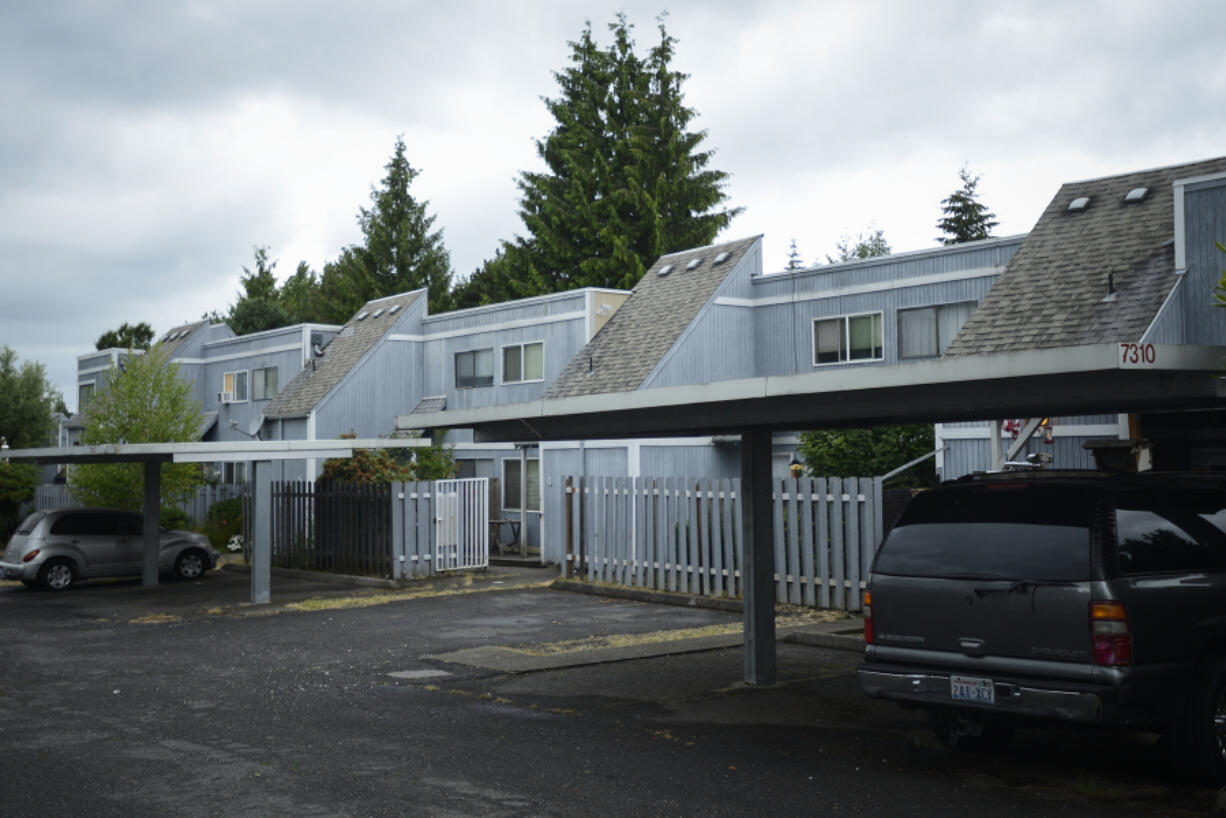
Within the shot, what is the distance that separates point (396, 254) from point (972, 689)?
56296 millimetres

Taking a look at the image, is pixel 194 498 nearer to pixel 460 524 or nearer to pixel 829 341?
pixel 460 524

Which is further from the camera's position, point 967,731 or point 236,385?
point 236,385

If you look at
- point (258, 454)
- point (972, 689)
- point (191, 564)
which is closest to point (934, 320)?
point (258, 454)

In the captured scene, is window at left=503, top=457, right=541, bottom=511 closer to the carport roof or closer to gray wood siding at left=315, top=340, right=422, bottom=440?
gray wood siding at left=315, top=340, right=422, bottom=440

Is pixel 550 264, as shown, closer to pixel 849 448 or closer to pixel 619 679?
pixel 849 448

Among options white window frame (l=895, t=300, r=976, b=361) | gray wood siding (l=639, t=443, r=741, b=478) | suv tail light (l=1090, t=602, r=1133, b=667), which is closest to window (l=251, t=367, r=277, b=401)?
gray wood siding (l=639, t=443, r=741, b=478)

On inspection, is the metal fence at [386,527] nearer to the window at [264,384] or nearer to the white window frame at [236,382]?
the window at [264,384]

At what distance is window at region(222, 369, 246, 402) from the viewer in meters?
41.0

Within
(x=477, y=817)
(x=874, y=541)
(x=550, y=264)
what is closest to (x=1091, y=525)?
(x=477, y=817)

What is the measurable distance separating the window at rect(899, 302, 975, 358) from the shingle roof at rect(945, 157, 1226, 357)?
2543mm

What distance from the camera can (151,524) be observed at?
78.4ft

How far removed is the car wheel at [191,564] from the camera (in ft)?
83.4

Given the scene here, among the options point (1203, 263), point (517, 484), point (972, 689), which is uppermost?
point (1203, 263)

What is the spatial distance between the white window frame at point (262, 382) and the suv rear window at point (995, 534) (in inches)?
1292
